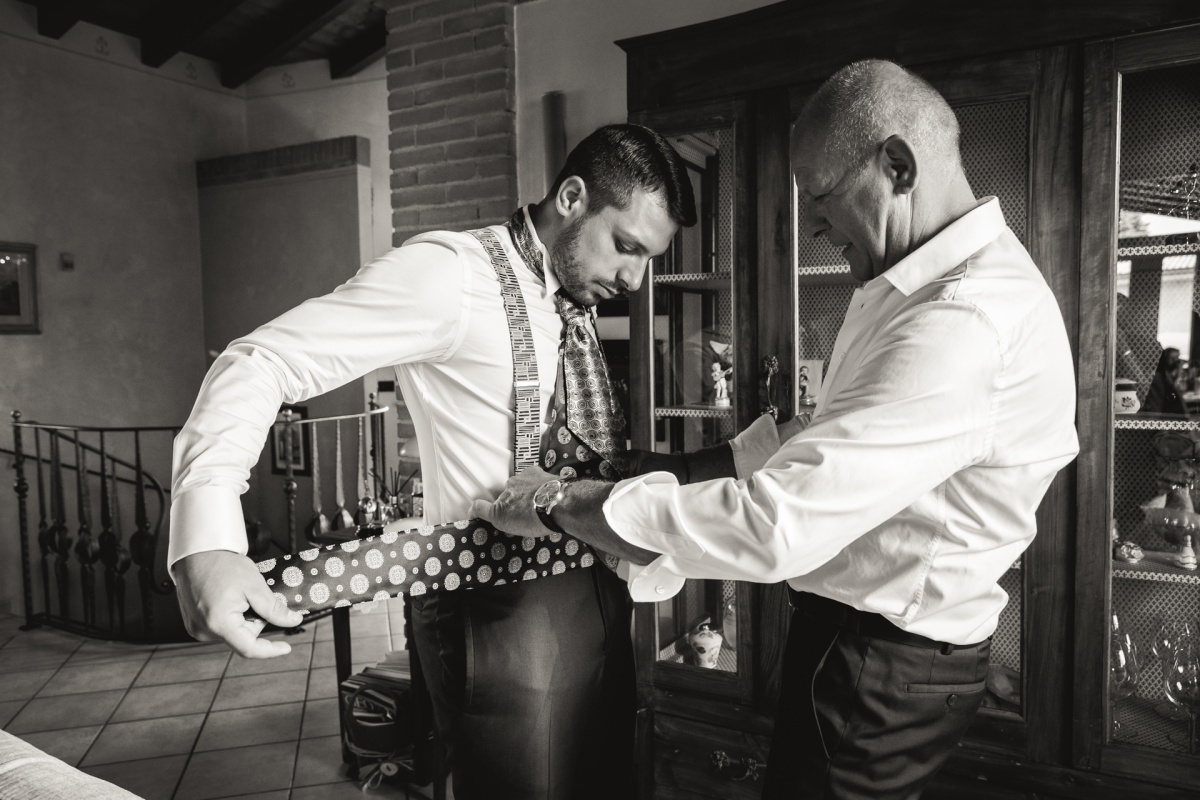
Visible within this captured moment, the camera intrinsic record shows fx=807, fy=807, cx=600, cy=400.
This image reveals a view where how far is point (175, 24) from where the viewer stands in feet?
22.4

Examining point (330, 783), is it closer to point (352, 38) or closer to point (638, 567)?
point (638, 567)

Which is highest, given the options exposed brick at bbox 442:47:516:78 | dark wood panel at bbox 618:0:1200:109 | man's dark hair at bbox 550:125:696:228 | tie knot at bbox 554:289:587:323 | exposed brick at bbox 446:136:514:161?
exposed brick at bbox 442:47:516:78

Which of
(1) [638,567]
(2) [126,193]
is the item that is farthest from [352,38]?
(1) [638,567]

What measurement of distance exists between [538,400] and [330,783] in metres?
2.31

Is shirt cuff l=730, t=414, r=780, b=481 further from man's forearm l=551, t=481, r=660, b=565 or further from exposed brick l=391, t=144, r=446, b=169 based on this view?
exposed brick l=391, t=144, r=446, b=169

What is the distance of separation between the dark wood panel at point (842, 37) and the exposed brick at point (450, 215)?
4.17ft

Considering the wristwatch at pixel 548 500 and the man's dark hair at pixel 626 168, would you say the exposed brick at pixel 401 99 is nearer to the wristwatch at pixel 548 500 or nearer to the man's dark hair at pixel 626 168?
the man's dark hair at pixel 626 168

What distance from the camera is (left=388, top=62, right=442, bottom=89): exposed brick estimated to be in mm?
3545

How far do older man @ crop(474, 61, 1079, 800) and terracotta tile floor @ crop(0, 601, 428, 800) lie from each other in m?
2.11

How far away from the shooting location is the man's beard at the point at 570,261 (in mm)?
1499

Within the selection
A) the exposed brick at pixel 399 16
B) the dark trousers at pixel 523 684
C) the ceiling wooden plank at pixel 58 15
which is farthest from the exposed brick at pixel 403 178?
the ceiling wooden plank at pixel 58 15

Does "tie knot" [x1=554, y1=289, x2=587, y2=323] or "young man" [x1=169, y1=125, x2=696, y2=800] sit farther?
"tie knot" [x1=554, y1=289, x2=587, y2=323]

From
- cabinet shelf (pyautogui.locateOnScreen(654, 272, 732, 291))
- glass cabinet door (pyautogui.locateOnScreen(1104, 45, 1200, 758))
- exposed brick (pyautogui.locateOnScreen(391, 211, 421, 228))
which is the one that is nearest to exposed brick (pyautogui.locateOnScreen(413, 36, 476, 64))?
exposed brick (pyautogui.locateOnScreen(391, 211, 421, 228))

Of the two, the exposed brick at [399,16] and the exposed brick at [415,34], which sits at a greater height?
the exposed brick at [399,16]
